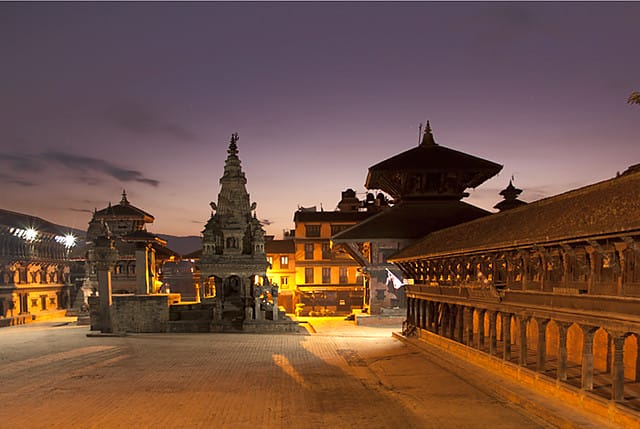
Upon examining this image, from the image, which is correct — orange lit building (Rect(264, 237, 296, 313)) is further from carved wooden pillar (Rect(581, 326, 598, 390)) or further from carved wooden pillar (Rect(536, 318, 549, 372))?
carved wooden pillar (Rect(581, 326, 598, 390))

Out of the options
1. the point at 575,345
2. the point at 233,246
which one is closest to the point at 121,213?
the point at 233,246

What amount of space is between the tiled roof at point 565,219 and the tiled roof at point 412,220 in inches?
377

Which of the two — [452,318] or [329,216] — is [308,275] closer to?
[329,216]

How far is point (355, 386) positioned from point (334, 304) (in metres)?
38.1

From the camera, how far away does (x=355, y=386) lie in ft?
52.5

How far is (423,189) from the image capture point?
32.1 meters

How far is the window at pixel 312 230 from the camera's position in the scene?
54125 mm

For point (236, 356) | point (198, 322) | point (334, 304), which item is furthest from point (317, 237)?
point (236, 356)

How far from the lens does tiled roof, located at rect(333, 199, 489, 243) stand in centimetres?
2925

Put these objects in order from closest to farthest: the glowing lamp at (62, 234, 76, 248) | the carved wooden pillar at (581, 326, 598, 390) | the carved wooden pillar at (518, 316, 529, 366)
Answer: the carved wooden pillar at (581, 326, 598, 390), the carved wooden pillar at (518, 316, 529, 366), the glowing lamp at (62, 234, 76, 248)

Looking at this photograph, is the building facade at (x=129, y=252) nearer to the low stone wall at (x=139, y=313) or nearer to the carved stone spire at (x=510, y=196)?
the low stone wall at (x=139, y=313)

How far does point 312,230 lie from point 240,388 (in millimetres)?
38769

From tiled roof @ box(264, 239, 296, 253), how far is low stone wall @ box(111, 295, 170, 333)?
75.7 feet

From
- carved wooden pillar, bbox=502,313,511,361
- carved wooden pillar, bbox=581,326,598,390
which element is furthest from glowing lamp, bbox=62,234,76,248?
carved wooden pillar, bbox=581,326,598,390
